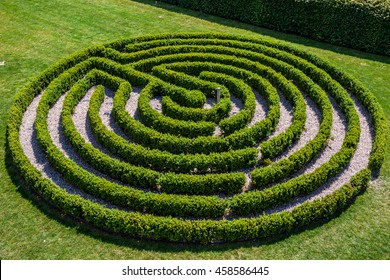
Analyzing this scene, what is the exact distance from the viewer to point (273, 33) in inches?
1270

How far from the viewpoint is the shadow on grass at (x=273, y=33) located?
2945 cm

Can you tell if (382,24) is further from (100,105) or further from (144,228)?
(144,228)

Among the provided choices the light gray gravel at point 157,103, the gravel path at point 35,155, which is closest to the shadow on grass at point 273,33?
the light gray gravel at point 157,103

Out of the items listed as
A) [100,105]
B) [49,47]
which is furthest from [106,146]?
[49,47]

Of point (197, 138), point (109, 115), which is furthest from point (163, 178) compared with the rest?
point (109, 115)

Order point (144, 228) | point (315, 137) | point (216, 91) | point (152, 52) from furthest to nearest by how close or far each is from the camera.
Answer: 1. point (152, 52)
2. point (216, 91)
3. point (315, 137)
4. point (144, 228)

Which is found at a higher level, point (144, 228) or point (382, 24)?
point (382, 24)

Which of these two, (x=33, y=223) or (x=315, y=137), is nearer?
(x=33, y=223)

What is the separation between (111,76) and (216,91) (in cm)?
655

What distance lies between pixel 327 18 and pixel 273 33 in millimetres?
4076

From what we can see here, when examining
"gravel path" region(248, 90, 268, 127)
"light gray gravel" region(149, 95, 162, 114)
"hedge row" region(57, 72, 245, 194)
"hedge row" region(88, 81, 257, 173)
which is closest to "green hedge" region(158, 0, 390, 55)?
"gravel path" region(248, 90, 268, 127)

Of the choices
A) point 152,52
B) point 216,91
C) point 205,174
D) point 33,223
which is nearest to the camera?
point 33,223

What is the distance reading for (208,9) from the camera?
115 feet

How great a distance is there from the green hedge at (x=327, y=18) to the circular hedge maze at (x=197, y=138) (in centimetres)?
456
